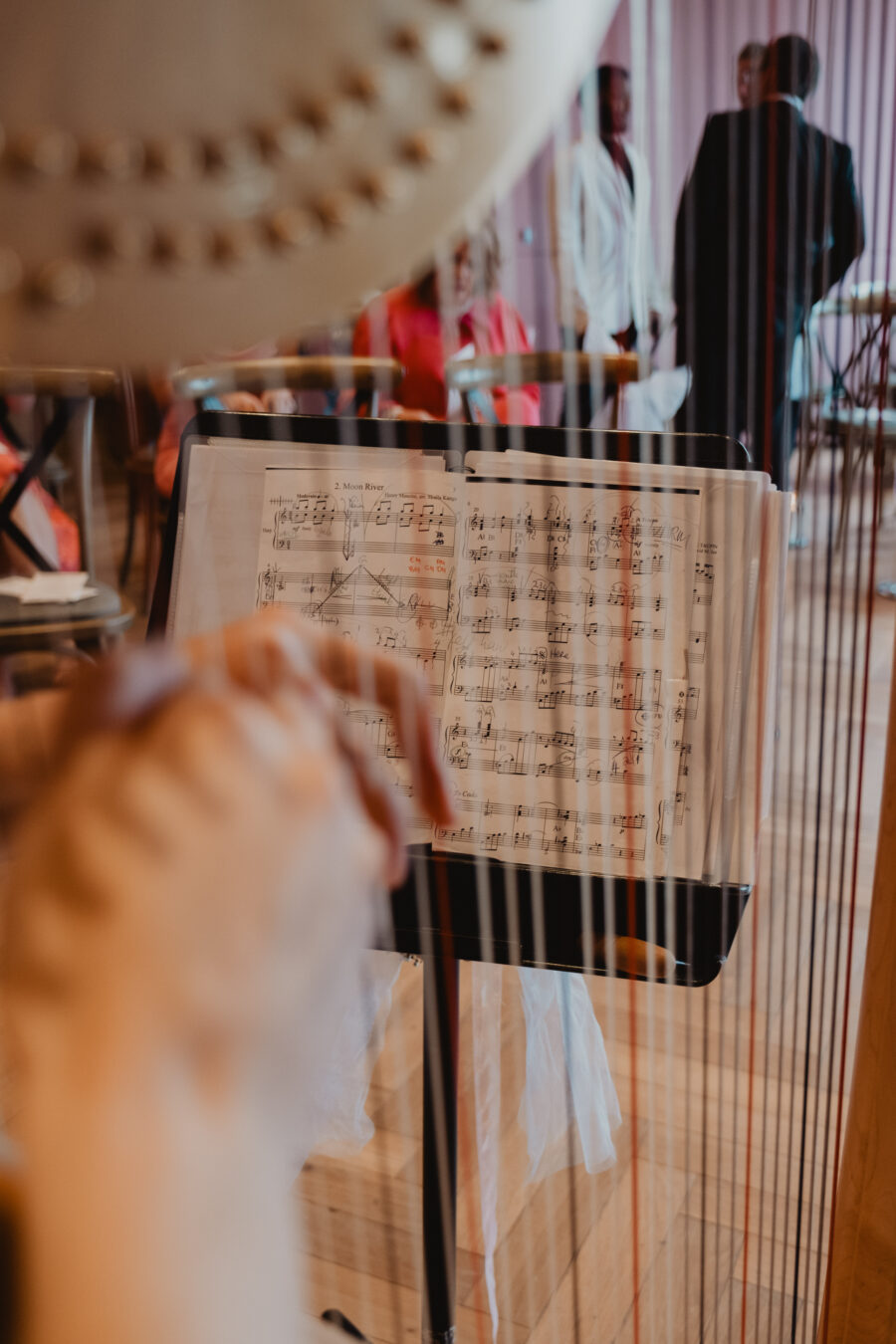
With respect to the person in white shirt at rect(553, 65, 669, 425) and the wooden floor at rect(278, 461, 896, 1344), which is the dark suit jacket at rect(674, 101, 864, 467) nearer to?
the person in white shirt at rect(553, 65, 669, 425)

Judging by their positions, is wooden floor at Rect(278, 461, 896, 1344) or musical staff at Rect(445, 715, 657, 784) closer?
musical staff at Rect(445, 715, 657, 784)

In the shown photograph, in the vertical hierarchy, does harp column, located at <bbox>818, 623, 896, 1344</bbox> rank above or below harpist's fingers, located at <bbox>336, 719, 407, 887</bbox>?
below

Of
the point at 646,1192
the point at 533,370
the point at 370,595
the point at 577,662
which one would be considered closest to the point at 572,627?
the point at 577,662

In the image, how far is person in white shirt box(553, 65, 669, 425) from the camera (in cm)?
61

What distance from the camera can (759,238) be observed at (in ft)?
5.15

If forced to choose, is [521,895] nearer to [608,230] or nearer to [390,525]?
[390,525]

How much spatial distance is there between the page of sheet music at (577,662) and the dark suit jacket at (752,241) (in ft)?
0.44

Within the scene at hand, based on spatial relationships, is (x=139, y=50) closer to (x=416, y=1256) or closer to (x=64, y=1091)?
(x=64, y=1091)

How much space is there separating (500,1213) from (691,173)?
3.88ft

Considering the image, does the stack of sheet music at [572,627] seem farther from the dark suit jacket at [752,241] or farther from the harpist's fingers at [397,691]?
the harpist's fingers at [397,691]

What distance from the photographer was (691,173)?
4.03 ft

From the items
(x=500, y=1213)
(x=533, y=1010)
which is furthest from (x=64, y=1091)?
(x=500, y=1213)

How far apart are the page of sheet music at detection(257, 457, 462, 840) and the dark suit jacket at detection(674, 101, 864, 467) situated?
0.24 m

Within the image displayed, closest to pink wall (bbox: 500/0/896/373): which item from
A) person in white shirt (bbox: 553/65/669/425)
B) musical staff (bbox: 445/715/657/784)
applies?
person in white shirt (bbox: 553/65/669/425)
